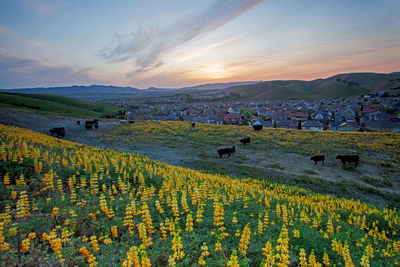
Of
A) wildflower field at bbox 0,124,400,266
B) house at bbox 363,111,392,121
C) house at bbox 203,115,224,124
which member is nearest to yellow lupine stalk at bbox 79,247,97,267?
wildflower field at bbox 0,124,400,266

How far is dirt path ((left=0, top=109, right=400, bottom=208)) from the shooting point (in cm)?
1600

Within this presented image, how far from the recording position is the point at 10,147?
945cm

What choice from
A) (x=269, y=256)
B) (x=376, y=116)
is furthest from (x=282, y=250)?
(x=376, y=116)

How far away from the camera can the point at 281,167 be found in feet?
67.6

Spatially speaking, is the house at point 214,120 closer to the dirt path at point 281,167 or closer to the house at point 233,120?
the house at point 233,120

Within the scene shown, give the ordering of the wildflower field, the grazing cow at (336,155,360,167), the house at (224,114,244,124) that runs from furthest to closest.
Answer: the house at (224,114,244,124)
the grazing cow at (336,155,360,167)
the wildflower field

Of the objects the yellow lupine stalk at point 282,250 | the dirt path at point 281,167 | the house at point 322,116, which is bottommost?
the house at point 322,116

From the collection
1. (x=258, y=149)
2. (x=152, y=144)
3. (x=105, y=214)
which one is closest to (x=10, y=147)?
(x=105, y=214)

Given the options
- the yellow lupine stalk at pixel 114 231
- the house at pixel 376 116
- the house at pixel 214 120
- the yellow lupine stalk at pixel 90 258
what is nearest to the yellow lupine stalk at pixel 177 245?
the yellow lupine stalk at pixel 90 258

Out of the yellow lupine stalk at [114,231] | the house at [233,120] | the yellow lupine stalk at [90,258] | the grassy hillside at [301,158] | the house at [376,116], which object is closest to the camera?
the yellow lupine stalk at [90,258]

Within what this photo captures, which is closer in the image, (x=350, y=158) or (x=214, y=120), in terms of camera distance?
(x=350, y=158)

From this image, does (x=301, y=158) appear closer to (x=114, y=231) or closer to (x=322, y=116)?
(x=114, y=231)

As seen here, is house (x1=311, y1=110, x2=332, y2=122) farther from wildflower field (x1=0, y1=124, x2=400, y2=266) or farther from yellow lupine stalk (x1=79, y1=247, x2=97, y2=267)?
yellow lupine stalk (x1=79, y1=247, x2=97, y2=267)

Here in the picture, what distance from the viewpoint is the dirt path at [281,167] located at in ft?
52.5
